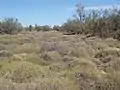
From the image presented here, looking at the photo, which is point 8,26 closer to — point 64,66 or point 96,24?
point 96,24

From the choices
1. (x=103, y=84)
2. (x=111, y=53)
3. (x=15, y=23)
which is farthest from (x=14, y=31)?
(x=103, y=84)

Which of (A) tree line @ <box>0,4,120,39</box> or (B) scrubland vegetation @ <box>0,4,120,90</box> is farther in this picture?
(A) tree line @ <box>0,4,120,39</box>

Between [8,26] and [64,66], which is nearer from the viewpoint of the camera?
[64,66]

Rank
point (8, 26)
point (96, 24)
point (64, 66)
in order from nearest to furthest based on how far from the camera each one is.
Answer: point (64, 66)
point (96, 24)
point (8, 26)

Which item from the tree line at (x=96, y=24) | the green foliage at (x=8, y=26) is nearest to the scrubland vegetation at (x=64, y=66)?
the tree line at (x=96, y=24)

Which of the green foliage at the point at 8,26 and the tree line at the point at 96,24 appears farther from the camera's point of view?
the green foliage at the point at 8,26

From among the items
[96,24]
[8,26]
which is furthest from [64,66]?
[8,26]

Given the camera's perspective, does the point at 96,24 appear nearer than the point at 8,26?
Yes

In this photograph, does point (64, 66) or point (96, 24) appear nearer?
point (64, 66)

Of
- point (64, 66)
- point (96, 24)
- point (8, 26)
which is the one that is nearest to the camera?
point (64, 66)

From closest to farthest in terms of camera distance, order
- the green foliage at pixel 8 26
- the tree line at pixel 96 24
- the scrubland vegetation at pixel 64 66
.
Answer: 1. the scrubland vegetation at pixel 64 66
2. the tree line at pixel 96 24
3. the green foliage at pixel 8 26

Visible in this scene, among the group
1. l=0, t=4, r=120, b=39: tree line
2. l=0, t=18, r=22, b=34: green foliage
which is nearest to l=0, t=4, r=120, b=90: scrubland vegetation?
l=0, t=4, r=120, b=39: tree line

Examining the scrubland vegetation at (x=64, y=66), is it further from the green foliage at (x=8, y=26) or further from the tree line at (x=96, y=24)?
the green foliage at (x=8, y=26)

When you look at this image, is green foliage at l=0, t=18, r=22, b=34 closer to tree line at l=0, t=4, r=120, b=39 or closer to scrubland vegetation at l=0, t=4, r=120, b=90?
tree line at l=0, t=4, r=120, b=39
